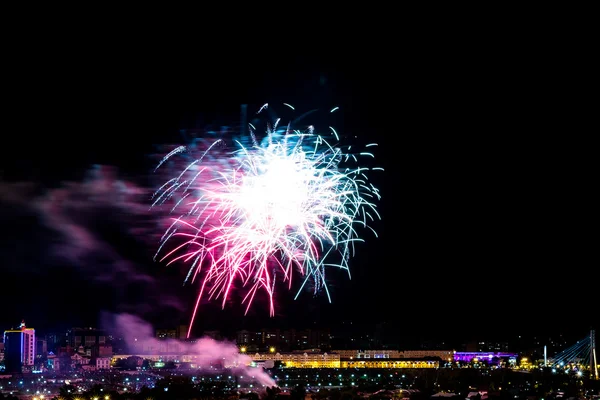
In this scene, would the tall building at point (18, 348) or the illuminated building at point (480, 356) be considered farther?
the illuminated building at point (480, 356)

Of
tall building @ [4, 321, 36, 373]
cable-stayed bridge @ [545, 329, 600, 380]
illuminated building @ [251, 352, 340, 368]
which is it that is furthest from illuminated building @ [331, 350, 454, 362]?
tall building @ [4, 321, 36, 373]

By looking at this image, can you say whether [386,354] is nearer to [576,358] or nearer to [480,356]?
[480,356]

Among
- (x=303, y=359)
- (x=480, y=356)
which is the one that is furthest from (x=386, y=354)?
(x=303, y=359)

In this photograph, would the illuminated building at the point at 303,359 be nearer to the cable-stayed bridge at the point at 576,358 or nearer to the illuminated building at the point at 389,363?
the illuminated building at the point at 389,363

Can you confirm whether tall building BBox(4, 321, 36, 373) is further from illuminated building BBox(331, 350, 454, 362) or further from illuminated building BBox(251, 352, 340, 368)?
illuminated building BBox(331, 350, 454, 362)

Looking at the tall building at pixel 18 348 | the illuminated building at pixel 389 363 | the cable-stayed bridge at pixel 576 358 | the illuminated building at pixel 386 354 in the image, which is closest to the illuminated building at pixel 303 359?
the illuminated building at pixel 389 363
